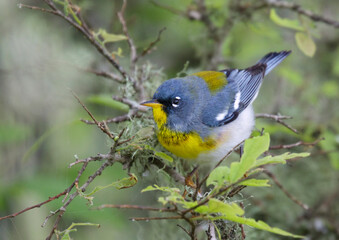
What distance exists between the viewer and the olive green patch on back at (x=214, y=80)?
9.26 ft

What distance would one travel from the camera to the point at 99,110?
143 inches

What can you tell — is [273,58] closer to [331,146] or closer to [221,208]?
[331,146]

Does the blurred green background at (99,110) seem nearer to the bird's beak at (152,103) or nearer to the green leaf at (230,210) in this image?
the bird's beak at (152,103)

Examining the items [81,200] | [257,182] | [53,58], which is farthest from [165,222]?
[53,58]

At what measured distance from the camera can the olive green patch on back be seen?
282 centimetres

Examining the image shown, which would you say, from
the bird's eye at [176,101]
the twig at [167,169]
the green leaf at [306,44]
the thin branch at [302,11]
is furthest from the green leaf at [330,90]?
the twig at [167,169]

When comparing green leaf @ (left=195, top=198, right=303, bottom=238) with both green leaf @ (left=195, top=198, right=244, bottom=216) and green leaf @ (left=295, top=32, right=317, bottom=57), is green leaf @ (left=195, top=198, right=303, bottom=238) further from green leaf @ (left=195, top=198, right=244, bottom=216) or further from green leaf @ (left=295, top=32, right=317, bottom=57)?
green leaf @ (left=295, top=32, right=317, bottom=57)

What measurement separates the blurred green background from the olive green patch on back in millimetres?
320

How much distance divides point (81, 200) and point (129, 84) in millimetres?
882

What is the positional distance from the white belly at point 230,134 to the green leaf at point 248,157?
104cm

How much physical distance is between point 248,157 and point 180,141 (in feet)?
3.44

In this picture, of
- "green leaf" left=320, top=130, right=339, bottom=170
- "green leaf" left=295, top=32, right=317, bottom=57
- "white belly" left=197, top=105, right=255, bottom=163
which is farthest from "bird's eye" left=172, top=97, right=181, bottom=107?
"green leaf" left=320, top=130, right=339, bottom=170

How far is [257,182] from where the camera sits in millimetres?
1443

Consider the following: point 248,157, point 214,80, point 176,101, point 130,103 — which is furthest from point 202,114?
point 248,157
